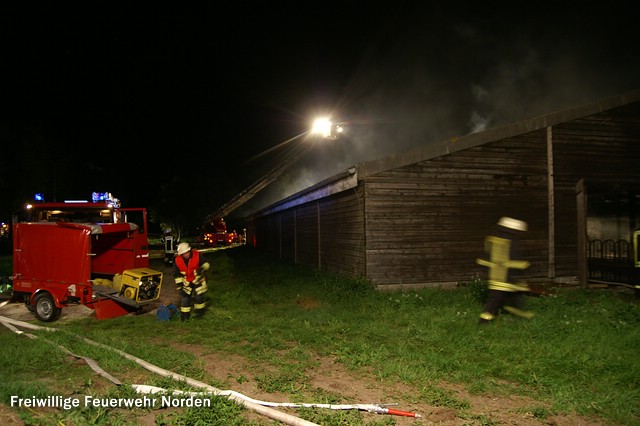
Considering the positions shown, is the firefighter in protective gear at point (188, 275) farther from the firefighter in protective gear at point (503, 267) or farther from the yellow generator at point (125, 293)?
the firefighter in protective gear at point (503, 267)

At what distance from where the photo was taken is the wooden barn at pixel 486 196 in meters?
10.4

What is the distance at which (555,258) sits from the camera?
11.2 m

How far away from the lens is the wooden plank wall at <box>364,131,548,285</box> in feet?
34.0

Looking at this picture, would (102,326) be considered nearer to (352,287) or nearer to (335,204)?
(352,287)

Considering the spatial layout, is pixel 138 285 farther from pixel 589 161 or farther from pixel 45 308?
pixel 589 161

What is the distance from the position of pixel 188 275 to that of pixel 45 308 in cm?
325

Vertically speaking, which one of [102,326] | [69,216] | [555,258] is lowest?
[102,326]

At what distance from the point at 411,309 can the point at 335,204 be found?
4.91 metres

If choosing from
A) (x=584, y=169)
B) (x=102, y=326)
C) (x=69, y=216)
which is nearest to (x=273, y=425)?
(x=102, y=326)

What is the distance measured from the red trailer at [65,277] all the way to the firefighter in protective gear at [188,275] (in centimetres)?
131

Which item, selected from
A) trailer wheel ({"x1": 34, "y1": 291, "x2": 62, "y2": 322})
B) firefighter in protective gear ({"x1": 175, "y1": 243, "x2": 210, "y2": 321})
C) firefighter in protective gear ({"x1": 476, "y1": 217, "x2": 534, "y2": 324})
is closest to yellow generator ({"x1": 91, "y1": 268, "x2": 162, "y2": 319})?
trailer wheel ({"x1": 34, "y1": 291, "x2": 62, "y2": 322})

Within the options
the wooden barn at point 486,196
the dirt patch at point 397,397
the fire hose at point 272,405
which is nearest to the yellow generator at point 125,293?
the dirt patch at point 397,397

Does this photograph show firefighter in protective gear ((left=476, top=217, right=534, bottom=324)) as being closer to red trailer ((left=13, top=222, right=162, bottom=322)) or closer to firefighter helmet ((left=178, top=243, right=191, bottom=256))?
firefighter helmet ((left=178, top=243, right=191, bottom=256))

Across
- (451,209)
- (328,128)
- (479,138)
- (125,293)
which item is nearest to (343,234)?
(451,209)
